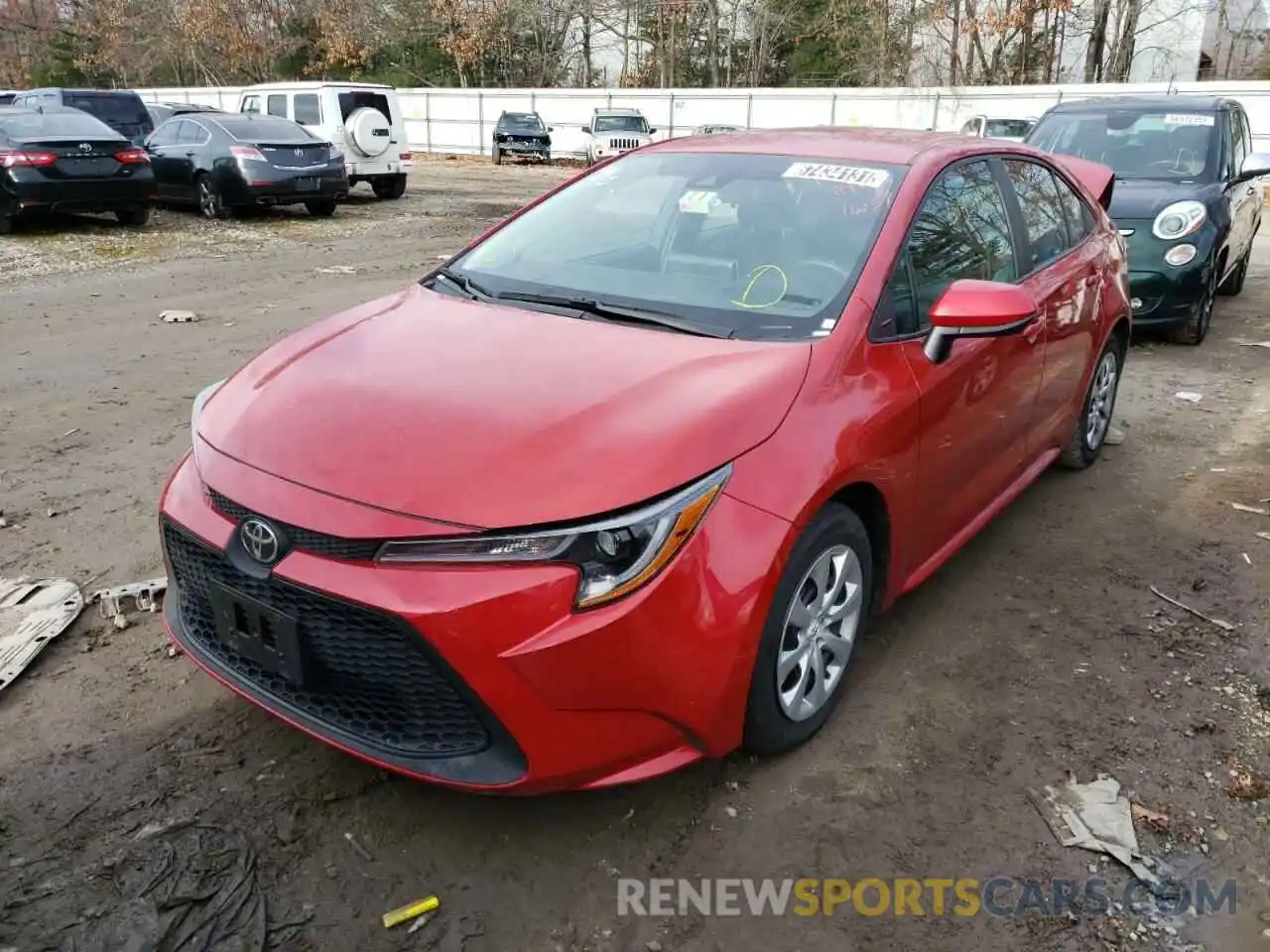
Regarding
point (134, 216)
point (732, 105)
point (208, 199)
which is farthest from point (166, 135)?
point (732, 105)

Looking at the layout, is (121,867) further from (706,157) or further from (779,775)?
(706,157)

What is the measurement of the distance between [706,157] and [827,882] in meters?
2.49

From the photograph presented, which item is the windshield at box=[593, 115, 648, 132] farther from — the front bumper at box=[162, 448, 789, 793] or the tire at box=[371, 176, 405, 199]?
the front bumper at box=[162, 448, 789, 793]

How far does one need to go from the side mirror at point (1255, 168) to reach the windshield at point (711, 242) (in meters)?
6.16

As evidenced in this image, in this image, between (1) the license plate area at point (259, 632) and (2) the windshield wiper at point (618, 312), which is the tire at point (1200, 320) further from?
(1) the license plate area at point (259, 632)

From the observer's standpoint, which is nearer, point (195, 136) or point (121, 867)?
point (121, 867)

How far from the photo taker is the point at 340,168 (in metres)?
14.5

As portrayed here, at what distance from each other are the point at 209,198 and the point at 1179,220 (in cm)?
1226

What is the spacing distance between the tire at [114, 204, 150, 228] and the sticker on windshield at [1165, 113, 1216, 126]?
11.7m

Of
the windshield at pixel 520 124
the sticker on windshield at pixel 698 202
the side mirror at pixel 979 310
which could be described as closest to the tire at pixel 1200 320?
the side mirror at pixel 979 310

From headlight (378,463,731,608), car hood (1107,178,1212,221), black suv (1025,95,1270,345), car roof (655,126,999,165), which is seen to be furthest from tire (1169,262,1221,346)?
headlight (378,463,731,608)

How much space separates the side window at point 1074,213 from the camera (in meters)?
4.48

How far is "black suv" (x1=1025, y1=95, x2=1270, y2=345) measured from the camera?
7.23 m

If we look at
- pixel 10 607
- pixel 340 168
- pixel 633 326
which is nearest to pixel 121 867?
pixel 10 607
